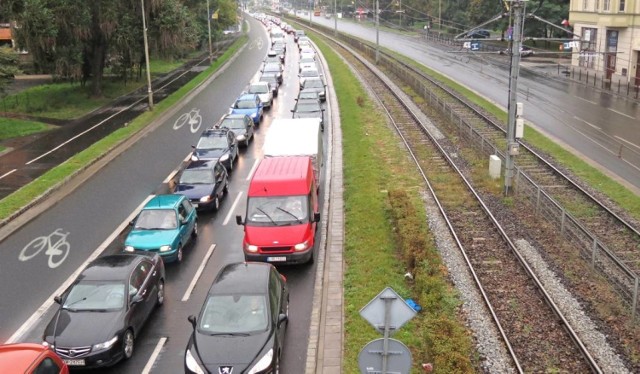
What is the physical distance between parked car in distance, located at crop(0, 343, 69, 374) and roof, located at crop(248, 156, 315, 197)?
828 cm

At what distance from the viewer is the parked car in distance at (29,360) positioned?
9445 mm

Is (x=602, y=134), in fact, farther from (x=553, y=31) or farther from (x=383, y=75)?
(x=553, y=31)

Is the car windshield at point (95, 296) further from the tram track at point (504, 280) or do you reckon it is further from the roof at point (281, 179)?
the tram track at point (504, 280)

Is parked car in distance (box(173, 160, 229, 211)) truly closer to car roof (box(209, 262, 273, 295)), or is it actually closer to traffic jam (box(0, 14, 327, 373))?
traffic jam (box(0, 14, 327, 373))

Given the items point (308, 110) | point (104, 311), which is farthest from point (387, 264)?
point (308, 110)

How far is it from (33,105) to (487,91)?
1313 inches

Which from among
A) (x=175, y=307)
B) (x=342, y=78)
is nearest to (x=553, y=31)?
(x=342, y=78)

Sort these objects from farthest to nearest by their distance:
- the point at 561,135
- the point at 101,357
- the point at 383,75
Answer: the point at 383,75
the point at 561,135
the point at 101,357

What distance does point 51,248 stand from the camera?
19.0 metres

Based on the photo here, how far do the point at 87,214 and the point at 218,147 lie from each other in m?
6.76

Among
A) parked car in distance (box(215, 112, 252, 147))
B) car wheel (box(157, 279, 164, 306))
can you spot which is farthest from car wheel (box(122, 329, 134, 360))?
parked car in distance (box(215, 112, 252, 147))

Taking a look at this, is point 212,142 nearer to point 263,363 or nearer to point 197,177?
point 197,177

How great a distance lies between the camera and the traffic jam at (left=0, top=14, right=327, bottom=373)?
37.7ft

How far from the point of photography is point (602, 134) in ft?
112
